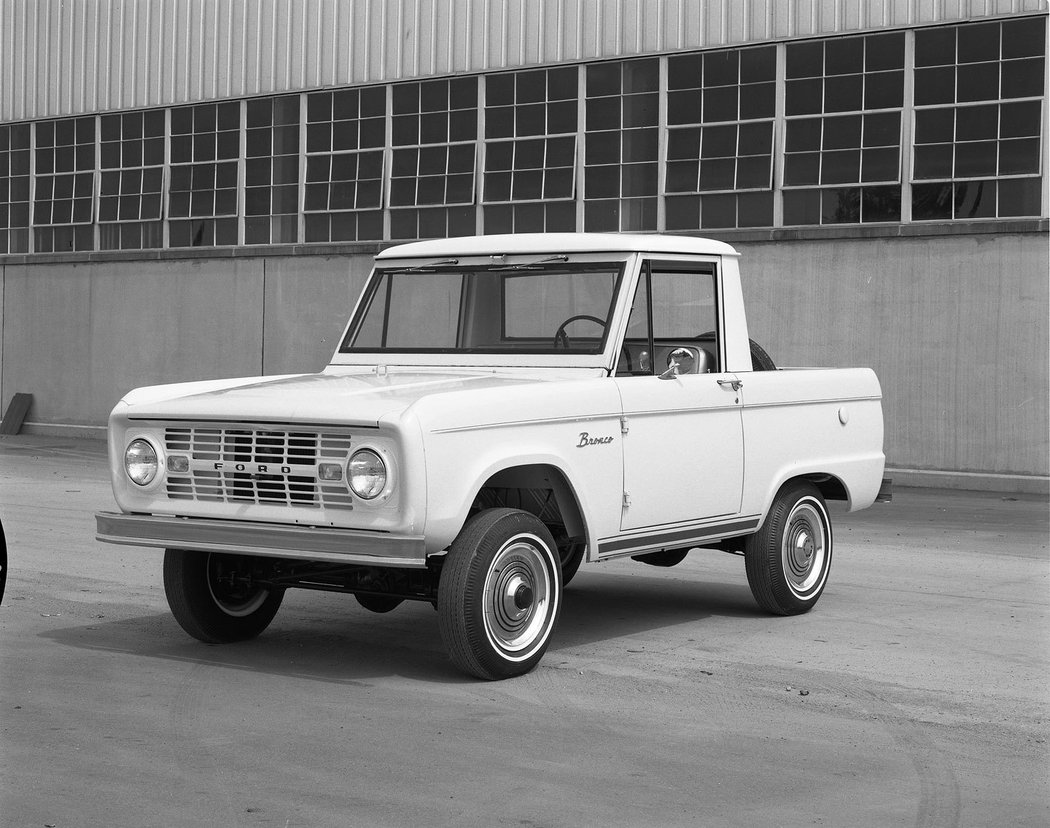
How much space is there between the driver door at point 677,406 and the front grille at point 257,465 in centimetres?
163

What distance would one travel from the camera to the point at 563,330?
8523 millimetres

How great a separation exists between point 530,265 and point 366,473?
7.04ft

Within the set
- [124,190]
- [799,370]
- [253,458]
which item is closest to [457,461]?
[253,458]

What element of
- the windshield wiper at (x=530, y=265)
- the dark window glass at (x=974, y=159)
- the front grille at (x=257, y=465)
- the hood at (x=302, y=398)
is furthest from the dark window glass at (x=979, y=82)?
the front grille at (x=257, y=465)

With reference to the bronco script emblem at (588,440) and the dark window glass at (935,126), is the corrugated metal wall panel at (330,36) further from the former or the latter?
the bronco script emblem at (588,440)

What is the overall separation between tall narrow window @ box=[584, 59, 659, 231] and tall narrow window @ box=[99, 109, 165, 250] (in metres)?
8.39

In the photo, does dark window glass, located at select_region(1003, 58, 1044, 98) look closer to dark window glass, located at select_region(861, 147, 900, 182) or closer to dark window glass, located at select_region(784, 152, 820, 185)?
dark window glass, located at select_region(861, 147, 900, 182)

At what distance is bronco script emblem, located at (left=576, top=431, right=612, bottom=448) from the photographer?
25.4ft

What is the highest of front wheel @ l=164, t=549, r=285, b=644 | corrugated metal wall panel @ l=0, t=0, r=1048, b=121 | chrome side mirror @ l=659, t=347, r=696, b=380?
corrugated metal wall panel @ l=0, t=0, r=1048, b=121

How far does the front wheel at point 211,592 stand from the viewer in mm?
8047

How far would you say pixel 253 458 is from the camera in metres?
7.37

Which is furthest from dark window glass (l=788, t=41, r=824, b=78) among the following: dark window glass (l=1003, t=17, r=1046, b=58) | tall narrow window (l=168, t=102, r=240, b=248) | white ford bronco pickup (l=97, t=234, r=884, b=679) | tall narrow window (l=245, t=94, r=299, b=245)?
white ford bronco pickup (l=97, t=234, r=884, b=679)

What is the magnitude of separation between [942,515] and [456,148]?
32.5 feet

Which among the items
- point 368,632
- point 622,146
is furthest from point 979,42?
point 368,632
